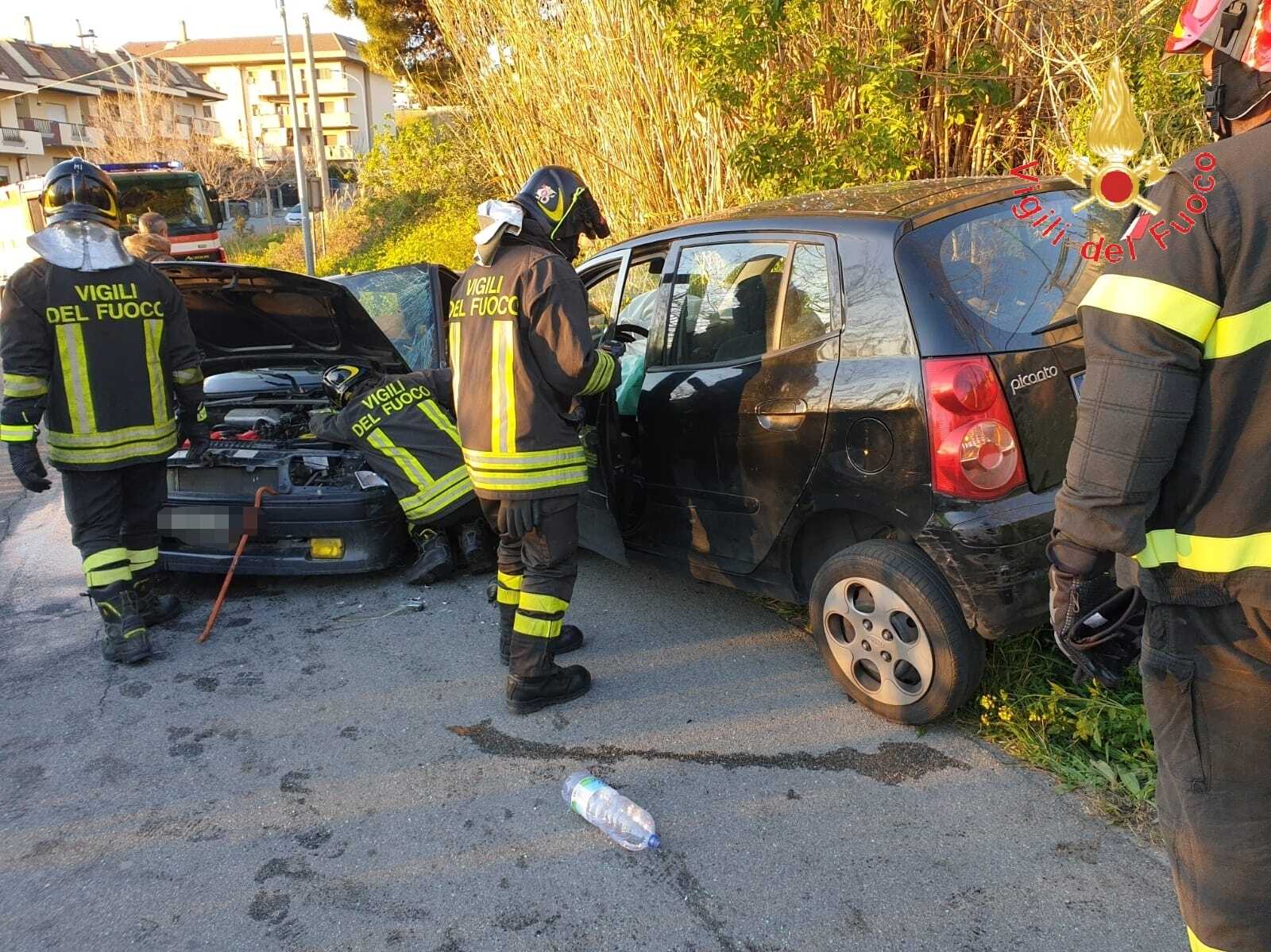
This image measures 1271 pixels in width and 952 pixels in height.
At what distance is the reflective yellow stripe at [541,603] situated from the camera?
11.3 ft

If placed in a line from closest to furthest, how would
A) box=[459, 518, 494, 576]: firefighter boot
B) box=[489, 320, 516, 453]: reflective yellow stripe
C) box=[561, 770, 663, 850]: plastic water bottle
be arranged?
box=[561, 770, 663, 850]: plastic water bottle
box=[489, 320, 516, 453]: reflective yellow stripe
box=[459, 518, 494, 576]: firefighter boot

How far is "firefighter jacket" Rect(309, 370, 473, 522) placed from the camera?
4.53 m

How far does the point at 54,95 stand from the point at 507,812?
58.8 m

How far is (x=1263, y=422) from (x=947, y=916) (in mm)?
1474

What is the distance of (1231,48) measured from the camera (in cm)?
157

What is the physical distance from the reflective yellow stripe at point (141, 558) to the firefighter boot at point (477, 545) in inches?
56.5

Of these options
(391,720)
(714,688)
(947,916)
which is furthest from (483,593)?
(947,916)

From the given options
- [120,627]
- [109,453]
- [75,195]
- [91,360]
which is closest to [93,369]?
[91,360]

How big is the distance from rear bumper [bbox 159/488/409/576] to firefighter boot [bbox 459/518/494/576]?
345mm

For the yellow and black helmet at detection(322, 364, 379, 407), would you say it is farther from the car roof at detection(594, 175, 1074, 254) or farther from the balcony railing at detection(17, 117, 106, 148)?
the balcony railing at detection(17, 117, 106, 148)

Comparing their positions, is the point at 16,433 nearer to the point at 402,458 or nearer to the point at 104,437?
the point at 104,437

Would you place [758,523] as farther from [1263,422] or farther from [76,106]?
[76,106]

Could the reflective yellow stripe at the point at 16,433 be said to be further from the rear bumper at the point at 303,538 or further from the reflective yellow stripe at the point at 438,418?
the reflective yellow stripe at the point at 438,418

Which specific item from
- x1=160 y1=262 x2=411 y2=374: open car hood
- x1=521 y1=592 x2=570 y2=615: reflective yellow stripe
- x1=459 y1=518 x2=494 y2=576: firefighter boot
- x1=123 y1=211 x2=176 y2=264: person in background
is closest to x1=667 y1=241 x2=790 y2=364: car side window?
x1=521 y1=592 x2=570 y2=615: reflective yellow stripe
